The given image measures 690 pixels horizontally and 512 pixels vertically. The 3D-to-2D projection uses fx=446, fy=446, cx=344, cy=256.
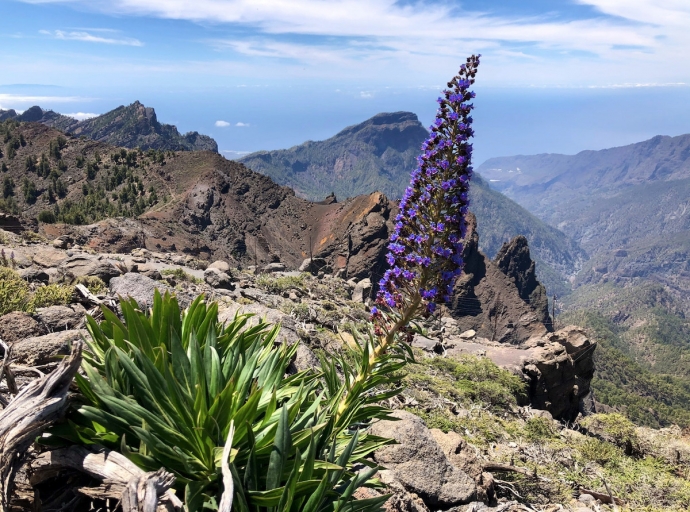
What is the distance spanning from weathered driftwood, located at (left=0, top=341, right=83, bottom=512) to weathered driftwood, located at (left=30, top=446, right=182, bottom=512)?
0.24 metres

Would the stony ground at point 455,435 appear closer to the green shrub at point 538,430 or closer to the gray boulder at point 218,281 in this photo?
the green shrub at point 538,430

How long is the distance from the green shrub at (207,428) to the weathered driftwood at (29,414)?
0.14 m

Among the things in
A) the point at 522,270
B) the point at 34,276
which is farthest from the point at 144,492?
the point at 522,270

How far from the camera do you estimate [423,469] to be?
505 cm

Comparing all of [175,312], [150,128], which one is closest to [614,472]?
[175,312]

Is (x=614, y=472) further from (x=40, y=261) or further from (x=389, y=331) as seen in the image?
(x=40, y=261)

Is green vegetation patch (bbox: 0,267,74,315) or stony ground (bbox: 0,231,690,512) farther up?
green vegetation patch (bbox: 0,267,74,315)

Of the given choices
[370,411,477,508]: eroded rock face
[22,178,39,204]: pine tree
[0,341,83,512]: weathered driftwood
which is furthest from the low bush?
[22,178,39,204]: pine tree

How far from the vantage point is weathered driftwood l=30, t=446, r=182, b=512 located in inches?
89.2

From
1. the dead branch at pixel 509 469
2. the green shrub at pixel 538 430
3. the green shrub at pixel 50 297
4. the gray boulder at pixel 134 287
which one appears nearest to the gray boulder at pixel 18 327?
the green shrub at pixel 50 297

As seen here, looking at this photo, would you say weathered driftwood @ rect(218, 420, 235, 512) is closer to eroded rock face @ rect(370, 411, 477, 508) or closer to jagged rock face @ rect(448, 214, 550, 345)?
eroded rock face @ rect(370, 411, 477, 508)

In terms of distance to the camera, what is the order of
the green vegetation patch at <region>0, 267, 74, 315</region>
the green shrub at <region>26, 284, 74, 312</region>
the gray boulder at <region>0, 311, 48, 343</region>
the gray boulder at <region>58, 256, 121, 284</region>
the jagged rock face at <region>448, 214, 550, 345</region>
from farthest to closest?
the jagged rock face at <region>448, 214, 550, 345</region> < the gray boulder at <region>58, 256, 121, 284</region> < the green shrub at <region>26, 284, 74, 312</region> < the green vegetation patch at <region>0, 267, 74, 315</region> < the gray boulder at <region>0, 311, 48, 343</region>

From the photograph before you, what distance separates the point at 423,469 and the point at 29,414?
156 inches

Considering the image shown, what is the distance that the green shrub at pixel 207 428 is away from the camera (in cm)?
261
